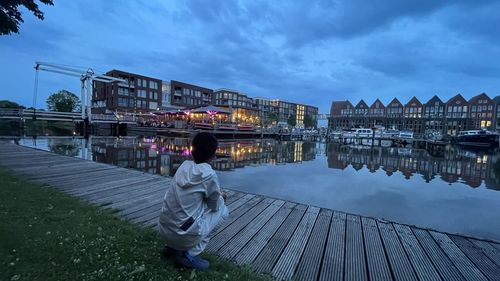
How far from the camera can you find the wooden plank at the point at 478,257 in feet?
10.2

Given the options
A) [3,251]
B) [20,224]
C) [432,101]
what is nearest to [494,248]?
[3,251]

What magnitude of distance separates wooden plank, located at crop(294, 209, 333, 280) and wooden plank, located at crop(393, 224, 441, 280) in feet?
3.64

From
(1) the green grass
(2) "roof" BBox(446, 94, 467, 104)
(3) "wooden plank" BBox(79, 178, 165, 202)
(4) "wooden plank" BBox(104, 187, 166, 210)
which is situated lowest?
(4) "wooden plank" BBox(104, 187, 166, 210)

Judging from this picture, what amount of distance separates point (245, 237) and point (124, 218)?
207cm

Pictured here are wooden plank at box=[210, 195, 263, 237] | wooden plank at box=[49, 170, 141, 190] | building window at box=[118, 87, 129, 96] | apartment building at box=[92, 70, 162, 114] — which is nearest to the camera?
wooden plank at box=[210, 195, 263, 237]

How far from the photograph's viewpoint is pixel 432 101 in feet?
282

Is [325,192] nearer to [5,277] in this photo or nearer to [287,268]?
[287,268]

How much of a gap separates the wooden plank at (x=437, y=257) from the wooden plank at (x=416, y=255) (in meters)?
0.06

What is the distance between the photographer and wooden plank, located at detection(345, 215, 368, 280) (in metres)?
2.95

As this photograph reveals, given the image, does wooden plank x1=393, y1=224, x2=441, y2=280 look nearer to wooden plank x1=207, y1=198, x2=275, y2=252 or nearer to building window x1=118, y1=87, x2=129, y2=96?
wooden plank x1=207, y1=198, x2=275, y2=252

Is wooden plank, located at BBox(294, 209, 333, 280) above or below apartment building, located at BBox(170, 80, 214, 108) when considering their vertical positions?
below

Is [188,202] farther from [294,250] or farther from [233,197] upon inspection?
[233,197]

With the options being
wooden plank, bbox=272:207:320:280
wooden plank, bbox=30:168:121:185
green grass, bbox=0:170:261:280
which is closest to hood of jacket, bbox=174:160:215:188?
green grass, bbox=0:170:261:280

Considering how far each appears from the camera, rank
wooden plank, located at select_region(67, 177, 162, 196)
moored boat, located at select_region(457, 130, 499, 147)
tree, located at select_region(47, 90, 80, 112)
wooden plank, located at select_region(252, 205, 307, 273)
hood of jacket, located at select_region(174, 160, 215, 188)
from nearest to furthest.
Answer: hood of jacket, located at select_region(174, 160, 215, 188) < wooden plank, located at select_region(252, 205, 307, 273) < wooden plank, located at select_region(67, 177, 162, 196) < moored boat, located at select_region(457, 130, 499, 147) < tree, located at select_region(47, 90, 80, 112)
